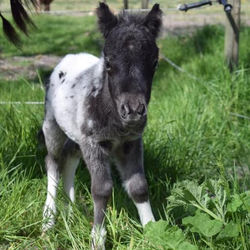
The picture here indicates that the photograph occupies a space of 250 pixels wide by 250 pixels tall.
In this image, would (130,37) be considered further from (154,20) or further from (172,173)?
(172,173)

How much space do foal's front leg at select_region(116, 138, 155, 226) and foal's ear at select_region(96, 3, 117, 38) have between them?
70 centimetres

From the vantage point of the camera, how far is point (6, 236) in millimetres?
3160

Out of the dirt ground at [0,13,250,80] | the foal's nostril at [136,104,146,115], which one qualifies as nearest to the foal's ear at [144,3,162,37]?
the foal's nostril at [136,104,146,115]

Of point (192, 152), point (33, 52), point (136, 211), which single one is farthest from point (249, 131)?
point (33, 52)

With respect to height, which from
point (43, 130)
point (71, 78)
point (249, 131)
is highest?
point (71, 78)

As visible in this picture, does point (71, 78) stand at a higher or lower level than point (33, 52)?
higher

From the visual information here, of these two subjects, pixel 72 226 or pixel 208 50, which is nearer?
pixel 72 226

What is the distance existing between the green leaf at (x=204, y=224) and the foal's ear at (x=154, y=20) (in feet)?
3.53

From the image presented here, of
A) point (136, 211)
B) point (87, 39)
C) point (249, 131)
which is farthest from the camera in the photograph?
point (87, 39)

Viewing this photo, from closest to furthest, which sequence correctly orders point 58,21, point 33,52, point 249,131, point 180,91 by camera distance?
point 249,131
point 180,91
point 33,52
point 58,21

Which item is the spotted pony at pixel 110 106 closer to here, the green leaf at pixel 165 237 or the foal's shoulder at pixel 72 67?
the foal's shoulder at pixel 72 67

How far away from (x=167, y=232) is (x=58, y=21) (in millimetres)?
10561

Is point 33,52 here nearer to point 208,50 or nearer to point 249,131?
point 208,50

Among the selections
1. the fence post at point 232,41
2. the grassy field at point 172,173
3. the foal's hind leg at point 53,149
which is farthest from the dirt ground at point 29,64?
the foal's hind leg at point 53,149
